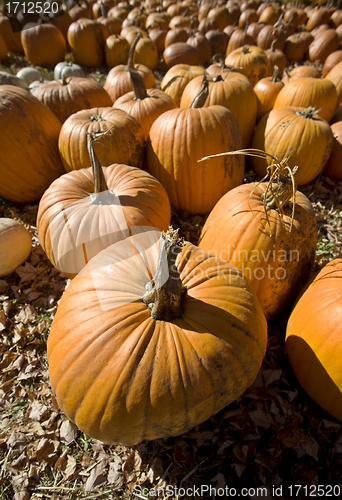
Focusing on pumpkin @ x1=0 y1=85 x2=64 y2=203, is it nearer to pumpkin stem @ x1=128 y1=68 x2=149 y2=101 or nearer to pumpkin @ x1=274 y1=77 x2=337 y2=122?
pumpkin stem @ x1=128 y1=68 x2=149 y2=101

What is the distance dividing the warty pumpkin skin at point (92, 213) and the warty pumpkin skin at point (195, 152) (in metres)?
0.57

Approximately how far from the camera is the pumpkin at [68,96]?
462 cm

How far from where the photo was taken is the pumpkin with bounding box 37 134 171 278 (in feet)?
8.40

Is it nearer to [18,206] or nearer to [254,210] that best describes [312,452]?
[254,210]

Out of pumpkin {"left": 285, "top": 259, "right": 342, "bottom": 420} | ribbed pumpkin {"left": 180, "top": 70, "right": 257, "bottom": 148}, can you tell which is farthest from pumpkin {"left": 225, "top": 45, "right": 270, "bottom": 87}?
pumpkin {"left": 285, "top": 259, "right": 342, "bottom": 420}

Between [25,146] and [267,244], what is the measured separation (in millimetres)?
3252

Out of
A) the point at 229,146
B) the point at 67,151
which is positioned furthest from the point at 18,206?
the point at 229,146

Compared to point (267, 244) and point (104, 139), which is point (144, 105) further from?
point (267, 244)

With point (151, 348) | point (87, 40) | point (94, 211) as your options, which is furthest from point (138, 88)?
point (87, 40)

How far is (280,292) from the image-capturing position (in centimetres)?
248

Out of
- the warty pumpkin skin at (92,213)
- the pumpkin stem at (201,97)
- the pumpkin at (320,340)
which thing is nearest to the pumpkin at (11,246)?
the warty pumpkin skin at (92,213)

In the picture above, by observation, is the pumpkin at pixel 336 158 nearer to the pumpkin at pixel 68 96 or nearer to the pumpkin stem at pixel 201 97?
the pumpkin stem at pixel 201 97

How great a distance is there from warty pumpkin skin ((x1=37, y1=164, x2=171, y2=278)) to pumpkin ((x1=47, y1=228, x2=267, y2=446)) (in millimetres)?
726

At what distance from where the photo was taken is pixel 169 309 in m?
1.70
